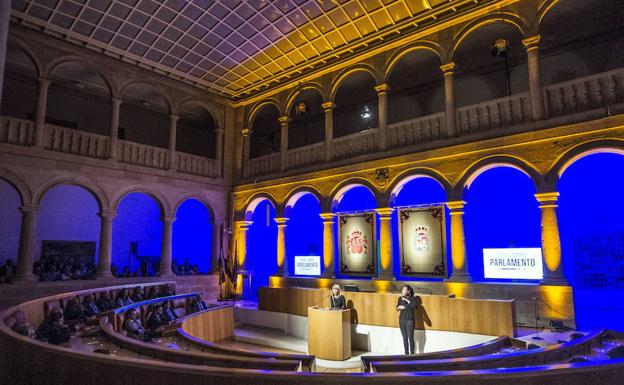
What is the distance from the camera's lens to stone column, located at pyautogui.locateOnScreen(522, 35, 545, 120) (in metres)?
10.8

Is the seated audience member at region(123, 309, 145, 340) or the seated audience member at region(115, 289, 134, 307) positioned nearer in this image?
the seated audience member at region(123, 309, 145, 340)

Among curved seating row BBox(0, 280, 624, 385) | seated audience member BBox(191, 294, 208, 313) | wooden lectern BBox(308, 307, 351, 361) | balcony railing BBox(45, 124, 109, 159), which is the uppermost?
balcony railing BBox(45, 124, 109, 159)

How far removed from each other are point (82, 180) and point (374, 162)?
10.4 m

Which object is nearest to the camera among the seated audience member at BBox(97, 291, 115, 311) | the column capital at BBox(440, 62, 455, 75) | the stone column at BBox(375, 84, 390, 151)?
the seated audience member at BBox(97, 291, 115, 311)

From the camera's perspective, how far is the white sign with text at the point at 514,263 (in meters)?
10.5

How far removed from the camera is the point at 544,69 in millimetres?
13570

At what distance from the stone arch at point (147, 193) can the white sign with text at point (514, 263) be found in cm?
1214

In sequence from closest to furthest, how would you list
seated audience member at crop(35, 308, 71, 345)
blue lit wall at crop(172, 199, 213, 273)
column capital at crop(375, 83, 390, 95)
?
seated audience member at crop(35, 308, 71, 345), column capital at crop(375, 83, 390, 95), blue lit wall at crop(172, 199, 213, 273)

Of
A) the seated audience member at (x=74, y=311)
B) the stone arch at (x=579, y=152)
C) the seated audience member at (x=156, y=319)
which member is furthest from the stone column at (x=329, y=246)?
the seated audience member at (x=74, y=311)

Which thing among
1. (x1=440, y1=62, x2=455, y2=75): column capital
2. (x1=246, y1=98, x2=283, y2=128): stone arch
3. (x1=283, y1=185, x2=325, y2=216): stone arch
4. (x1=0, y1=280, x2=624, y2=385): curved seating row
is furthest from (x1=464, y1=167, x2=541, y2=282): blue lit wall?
(x1=0, y1=280, x2=624, y2=385): curved seating row

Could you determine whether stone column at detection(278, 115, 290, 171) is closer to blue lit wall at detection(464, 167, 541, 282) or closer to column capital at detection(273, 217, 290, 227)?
column capital at detection(273, 217, 290, 227)

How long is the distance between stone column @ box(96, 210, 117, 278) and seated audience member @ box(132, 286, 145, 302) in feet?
10.1

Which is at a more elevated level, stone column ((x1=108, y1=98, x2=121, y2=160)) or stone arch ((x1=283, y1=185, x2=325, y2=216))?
stone column ((x1=108, y1=98, x2=121, y2=160))

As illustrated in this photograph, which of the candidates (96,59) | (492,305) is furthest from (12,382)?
(96,59)
